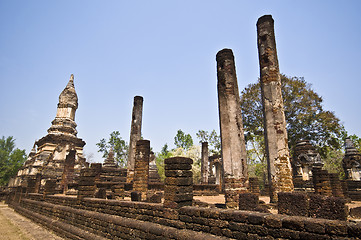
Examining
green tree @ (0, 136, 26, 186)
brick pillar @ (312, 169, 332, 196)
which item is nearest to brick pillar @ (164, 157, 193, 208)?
brick pillar @ (312, 169, 332, 196)

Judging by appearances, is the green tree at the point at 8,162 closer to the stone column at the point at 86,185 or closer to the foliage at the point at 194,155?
the foliage at the point at 194,155

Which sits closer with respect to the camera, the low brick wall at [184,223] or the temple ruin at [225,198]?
the low brick wall at [184,223]

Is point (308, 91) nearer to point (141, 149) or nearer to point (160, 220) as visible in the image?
point (141, 149)

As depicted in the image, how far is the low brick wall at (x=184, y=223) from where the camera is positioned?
110 inches

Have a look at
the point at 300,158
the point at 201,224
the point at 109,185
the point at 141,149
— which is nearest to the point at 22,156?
the point at 109,185

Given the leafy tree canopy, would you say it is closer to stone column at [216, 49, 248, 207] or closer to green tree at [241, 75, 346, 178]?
green tree at [241, 75, 346, 178]

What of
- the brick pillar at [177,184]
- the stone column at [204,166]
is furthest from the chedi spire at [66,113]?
the brick pillar at [177,184]

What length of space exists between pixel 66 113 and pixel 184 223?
69.2 feet

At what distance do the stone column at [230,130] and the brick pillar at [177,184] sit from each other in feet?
9.86

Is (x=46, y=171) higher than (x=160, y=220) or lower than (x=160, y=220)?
higher

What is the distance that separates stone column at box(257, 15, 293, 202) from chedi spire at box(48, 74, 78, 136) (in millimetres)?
18277

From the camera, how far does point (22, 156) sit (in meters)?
46.3

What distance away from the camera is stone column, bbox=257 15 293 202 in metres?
8.05

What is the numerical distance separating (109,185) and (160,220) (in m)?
9.85
